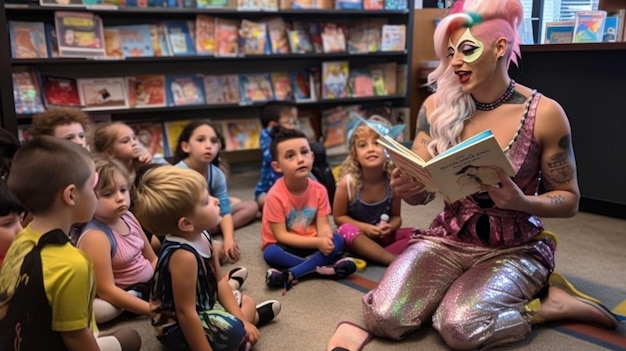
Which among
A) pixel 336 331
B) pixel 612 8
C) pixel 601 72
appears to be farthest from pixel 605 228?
pixel 336 331

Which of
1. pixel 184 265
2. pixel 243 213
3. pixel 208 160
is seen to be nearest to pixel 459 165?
pixel 184 265

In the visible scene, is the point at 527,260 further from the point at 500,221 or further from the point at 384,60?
the point at 384,60

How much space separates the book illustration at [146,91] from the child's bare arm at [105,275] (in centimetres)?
220

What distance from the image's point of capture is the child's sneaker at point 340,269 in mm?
2213

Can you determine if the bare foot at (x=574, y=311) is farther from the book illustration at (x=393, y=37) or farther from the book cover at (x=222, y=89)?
the book illustration at (x=393, y=37)

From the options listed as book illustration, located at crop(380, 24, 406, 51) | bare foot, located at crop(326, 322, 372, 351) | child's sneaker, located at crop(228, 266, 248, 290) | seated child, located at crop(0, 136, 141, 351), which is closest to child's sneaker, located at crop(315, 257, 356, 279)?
child's sneaker, located at crop(228, 266, 248, 290)

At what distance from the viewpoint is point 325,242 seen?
2.22 meters

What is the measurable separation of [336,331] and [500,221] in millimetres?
640

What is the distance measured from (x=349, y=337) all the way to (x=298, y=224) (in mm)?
724

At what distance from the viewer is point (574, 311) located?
1.79m

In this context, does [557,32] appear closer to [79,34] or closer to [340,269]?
[340,269]

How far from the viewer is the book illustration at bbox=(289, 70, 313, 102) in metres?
4.39

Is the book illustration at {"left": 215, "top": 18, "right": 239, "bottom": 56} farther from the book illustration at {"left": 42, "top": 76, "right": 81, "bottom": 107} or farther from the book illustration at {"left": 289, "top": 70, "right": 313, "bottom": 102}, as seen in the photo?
the book illustration at {"left": 42, "top": 76, "right": 81, "bottom": 107}

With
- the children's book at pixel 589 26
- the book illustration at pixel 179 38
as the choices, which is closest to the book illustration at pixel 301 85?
the book illustration at pixel 179 38
